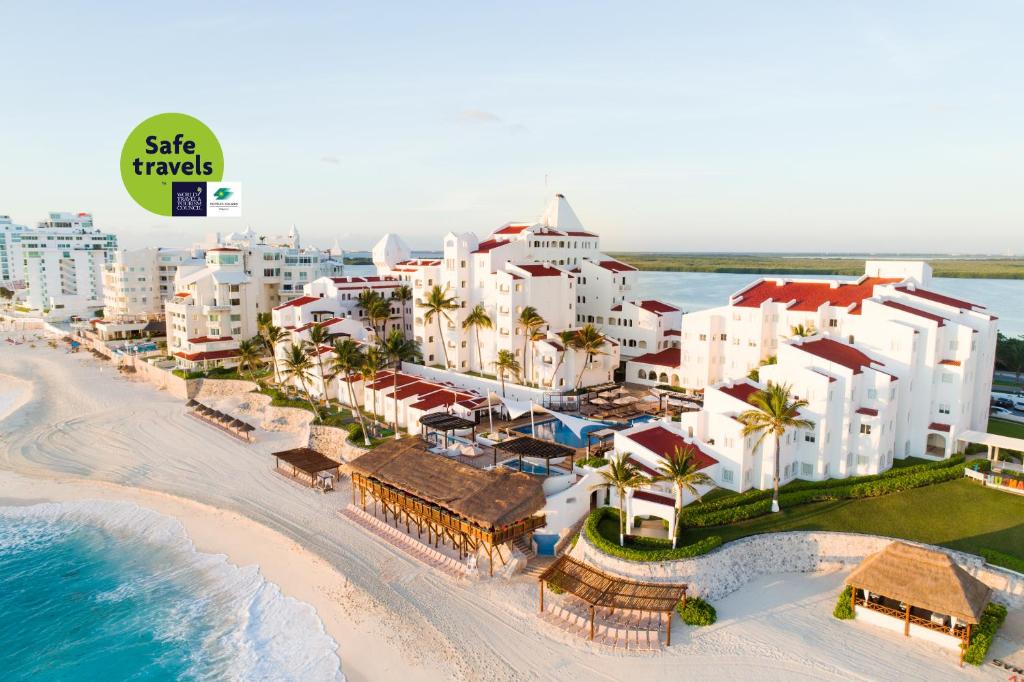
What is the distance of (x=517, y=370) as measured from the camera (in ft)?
165

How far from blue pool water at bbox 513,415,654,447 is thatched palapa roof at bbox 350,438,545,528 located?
909 cm

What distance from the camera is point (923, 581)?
23359 mm

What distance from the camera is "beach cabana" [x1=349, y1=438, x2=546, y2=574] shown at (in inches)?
1127

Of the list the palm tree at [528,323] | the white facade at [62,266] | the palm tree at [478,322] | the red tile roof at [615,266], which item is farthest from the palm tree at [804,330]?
the white facade at [62,266]

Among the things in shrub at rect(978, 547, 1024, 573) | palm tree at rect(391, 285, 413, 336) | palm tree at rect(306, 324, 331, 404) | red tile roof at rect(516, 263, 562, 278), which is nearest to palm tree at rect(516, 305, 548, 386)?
red tile roof at rect(516, 263, 562, 278)

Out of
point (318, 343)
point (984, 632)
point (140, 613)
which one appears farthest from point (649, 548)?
point (318, 343)

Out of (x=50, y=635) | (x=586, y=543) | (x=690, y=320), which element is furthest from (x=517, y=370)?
(x=50, y=635)

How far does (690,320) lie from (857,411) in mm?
17966

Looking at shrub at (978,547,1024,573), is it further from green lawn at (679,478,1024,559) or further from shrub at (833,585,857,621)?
shrub at (833,585,857,621)

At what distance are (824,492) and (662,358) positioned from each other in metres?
24.5

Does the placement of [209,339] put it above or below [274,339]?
below

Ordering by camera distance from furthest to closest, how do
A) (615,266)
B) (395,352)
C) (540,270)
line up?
(615,266)
(540,270)
(395,352)

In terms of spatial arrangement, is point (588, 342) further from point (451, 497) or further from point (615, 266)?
point (451, 497)

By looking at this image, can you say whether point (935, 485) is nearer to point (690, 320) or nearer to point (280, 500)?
point (690, 320)
